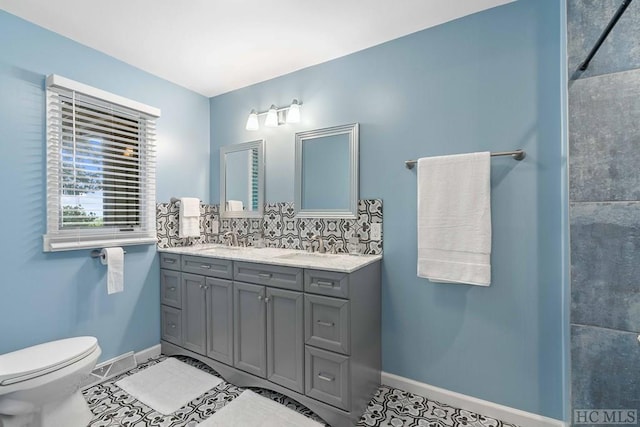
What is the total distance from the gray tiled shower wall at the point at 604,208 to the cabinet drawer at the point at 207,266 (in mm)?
2061

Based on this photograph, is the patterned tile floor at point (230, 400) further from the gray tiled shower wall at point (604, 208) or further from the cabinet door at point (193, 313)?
the gray tiled shower wall at point (604, 208)

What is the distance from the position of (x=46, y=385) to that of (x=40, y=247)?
91cm

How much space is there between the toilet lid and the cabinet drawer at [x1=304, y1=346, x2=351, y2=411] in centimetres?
132

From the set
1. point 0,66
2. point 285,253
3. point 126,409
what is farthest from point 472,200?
point 0,66

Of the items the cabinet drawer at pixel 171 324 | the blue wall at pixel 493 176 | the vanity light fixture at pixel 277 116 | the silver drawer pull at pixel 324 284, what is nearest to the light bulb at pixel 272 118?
the vanity light fixture at pixel 277 116

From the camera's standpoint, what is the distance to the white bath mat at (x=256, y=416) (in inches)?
67.9

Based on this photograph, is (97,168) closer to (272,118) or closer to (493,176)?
(272,118)

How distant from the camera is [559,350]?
63.4 inches

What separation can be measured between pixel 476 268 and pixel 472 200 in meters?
0.41

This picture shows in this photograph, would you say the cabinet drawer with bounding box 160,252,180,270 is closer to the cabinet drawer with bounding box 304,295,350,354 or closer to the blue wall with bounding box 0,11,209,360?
the blue wall with bounding box 0,11,209,360

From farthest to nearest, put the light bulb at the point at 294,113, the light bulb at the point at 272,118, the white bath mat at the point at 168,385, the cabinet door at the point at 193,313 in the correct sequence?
1. the light bulb at the point at 272,118
2. the light bulb at the point at 294,113
3. the cabinet door at the point at 193,313
4. the white bath mat at the point at 168,385

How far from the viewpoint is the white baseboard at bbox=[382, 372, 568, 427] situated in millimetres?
1662

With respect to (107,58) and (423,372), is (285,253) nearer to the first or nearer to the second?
(423,372)

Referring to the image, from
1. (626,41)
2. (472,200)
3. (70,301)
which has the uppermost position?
(626,41)
